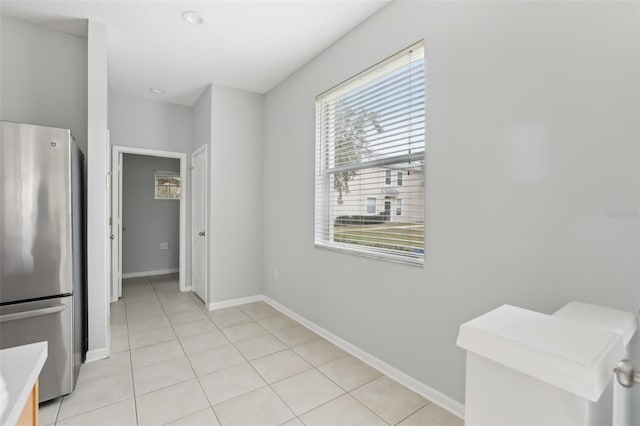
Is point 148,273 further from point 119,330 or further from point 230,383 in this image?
point 230,383

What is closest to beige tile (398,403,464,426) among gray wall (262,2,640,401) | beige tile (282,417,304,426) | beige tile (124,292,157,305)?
gray wall (262,2,640,401)

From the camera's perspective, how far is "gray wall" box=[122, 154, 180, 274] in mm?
5590

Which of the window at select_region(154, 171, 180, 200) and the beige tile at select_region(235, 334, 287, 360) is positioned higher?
the window at select_region(154, 171, 180, 200)

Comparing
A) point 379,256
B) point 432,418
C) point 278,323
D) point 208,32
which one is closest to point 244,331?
point 278,323

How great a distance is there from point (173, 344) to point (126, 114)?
3194mm

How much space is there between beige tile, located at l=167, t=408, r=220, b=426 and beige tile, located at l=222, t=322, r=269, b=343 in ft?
3.46

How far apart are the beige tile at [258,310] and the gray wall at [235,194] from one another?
19 cm

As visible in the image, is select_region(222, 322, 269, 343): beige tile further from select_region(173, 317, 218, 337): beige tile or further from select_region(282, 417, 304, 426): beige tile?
select_region(282, 417, 304, 426): beige tile

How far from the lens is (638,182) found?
1.22 meters

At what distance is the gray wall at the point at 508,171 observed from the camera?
1294mm

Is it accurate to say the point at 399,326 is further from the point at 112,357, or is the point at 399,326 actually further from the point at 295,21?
the point at 295,21

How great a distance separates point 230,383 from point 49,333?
123 centimetres

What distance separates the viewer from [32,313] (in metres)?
1.93

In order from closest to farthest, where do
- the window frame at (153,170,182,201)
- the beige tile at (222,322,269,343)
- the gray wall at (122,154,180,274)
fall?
the beige tile at (222,322,269,343)
the gray wall at (122,154,180,274)
the window frame at (153,170,182,201)
